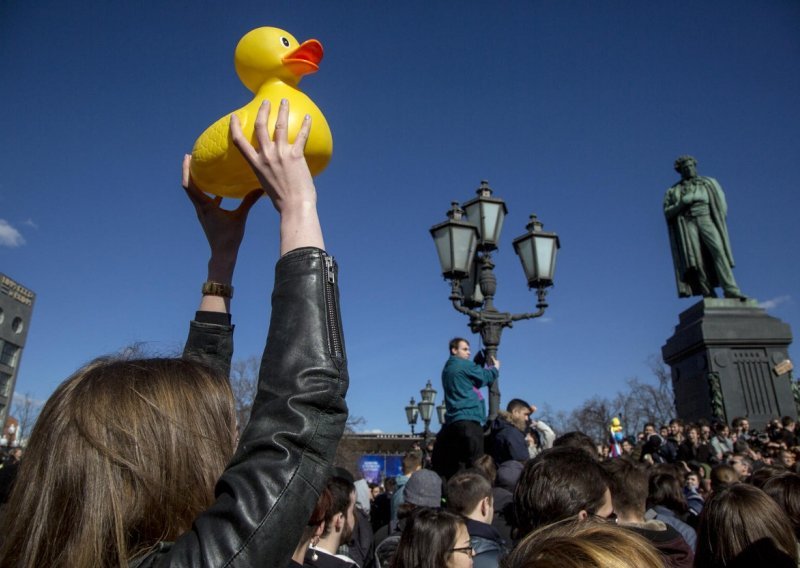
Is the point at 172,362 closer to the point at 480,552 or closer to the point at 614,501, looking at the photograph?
the point at 480,552

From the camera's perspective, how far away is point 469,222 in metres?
7.14

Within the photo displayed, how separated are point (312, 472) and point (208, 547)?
208mm

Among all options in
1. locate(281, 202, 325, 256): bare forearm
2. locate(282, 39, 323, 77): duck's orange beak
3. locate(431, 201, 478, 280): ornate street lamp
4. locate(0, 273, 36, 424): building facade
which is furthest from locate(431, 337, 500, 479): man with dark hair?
locate(0, 273, 36, 424): building facade

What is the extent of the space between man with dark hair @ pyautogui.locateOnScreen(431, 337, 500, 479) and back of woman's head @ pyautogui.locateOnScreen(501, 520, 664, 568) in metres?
4.61

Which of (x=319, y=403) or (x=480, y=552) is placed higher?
(x=319, y=403)

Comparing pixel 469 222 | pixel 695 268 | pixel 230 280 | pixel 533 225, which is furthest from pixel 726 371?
pixel 230 280

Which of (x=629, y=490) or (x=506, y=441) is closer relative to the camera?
(x=629, y=490)

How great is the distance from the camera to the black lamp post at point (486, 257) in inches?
269

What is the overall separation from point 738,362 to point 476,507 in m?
8.61

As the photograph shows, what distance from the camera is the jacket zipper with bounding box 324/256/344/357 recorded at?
44.3 inches

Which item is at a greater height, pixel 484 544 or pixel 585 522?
pixel 585 522

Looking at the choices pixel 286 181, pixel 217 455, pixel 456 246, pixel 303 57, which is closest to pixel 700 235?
pixel 456 246

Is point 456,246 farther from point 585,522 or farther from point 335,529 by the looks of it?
point 585,522

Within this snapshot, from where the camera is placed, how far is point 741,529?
261cm
